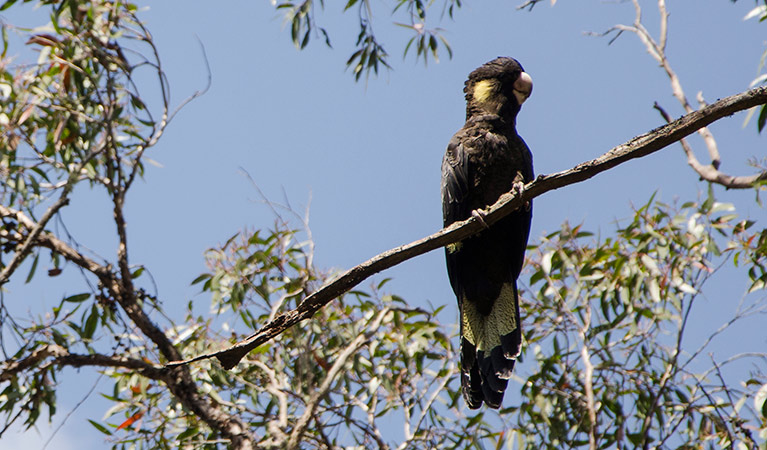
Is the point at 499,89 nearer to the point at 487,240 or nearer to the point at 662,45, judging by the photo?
the point at 487,240

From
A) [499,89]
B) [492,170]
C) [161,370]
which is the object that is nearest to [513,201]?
[492,170]

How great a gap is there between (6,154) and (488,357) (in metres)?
3.41

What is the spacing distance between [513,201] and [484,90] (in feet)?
4.66

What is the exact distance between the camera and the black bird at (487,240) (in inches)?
135

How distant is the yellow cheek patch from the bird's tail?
3.12 ft

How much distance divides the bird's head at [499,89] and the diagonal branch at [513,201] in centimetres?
125

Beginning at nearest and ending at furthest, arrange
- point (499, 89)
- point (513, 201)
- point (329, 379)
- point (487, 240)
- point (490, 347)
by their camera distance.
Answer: point (513, 201) < point (490, 347) < point (487, 240) < point (499, 89) < point (329, 379)

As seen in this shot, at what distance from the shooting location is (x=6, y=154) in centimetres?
486

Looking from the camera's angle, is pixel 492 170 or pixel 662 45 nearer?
pixel 492 170

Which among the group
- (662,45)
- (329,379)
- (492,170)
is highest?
(662,45)

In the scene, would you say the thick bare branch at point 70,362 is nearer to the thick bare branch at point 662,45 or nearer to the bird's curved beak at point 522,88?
the bird's curved beak at point 522,88

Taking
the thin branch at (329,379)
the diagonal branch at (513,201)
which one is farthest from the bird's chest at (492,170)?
the thin branch at (329,379)

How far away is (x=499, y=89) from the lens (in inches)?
151

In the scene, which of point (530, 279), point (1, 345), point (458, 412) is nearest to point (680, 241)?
point (530, 279)
